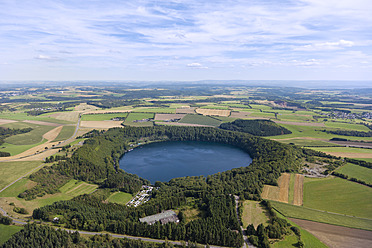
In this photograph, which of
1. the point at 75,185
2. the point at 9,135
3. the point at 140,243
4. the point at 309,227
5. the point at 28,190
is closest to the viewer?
the point at 140,243

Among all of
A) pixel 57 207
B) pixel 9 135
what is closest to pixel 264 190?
pixel 57 207

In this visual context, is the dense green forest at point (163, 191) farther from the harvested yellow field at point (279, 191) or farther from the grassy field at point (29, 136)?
the grassy field at point (29, 136)

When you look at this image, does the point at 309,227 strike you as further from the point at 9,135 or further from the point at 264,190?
the point at 9,135

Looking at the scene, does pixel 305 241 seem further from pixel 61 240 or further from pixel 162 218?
pixel 61 240

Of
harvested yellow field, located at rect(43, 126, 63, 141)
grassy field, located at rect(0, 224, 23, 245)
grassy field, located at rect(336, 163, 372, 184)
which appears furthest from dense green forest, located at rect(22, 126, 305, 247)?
harvested yellow field, located at rect(43, 126, 63, 141)

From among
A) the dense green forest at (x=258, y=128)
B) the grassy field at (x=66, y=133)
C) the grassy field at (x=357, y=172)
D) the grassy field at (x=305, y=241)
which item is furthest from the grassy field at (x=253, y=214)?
the grassy field at (x=66, y=133)

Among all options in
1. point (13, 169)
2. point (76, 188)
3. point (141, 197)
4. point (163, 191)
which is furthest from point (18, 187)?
point (163, 191)

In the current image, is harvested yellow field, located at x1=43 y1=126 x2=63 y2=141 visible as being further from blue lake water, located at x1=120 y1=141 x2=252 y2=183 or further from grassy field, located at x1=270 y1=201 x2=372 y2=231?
grassy field, located at x1=270 y1=201 x2=372 y2=231
